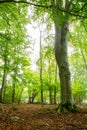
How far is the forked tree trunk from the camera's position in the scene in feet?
30.0

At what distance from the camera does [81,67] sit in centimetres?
3300

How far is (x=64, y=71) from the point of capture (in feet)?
31.2

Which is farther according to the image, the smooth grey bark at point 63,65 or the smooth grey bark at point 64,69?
the smooth grey bark at point 63,65

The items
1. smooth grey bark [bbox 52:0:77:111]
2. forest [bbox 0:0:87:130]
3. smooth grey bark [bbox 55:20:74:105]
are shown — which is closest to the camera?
forest [bbox 0:0:87:130]

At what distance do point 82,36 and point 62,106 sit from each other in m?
12.1

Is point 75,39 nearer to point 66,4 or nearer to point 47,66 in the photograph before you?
point 47,66

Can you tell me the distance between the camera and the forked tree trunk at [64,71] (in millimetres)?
9141

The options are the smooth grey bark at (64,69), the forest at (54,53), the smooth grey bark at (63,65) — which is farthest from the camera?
the smooth grey bark at (63,65)

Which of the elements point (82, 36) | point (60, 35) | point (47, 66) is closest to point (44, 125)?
point (60, 35)

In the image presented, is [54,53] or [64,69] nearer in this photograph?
[64,69]

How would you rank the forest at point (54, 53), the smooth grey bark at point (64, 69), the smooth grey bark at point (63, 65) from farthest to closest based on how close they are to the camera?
the smooth grey bark at point (63, 65) < the smooth grey bark at point (64, 69) < the forest at point (54, 53)

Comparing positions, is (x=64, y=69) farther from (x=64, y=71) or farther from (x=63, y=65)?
(x=63, y=65)

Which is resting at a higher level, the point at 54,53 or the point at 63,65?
the point at 54,53

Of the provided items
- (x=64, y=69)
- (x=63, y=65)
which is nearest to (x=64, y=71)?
(x=64, y=69)
